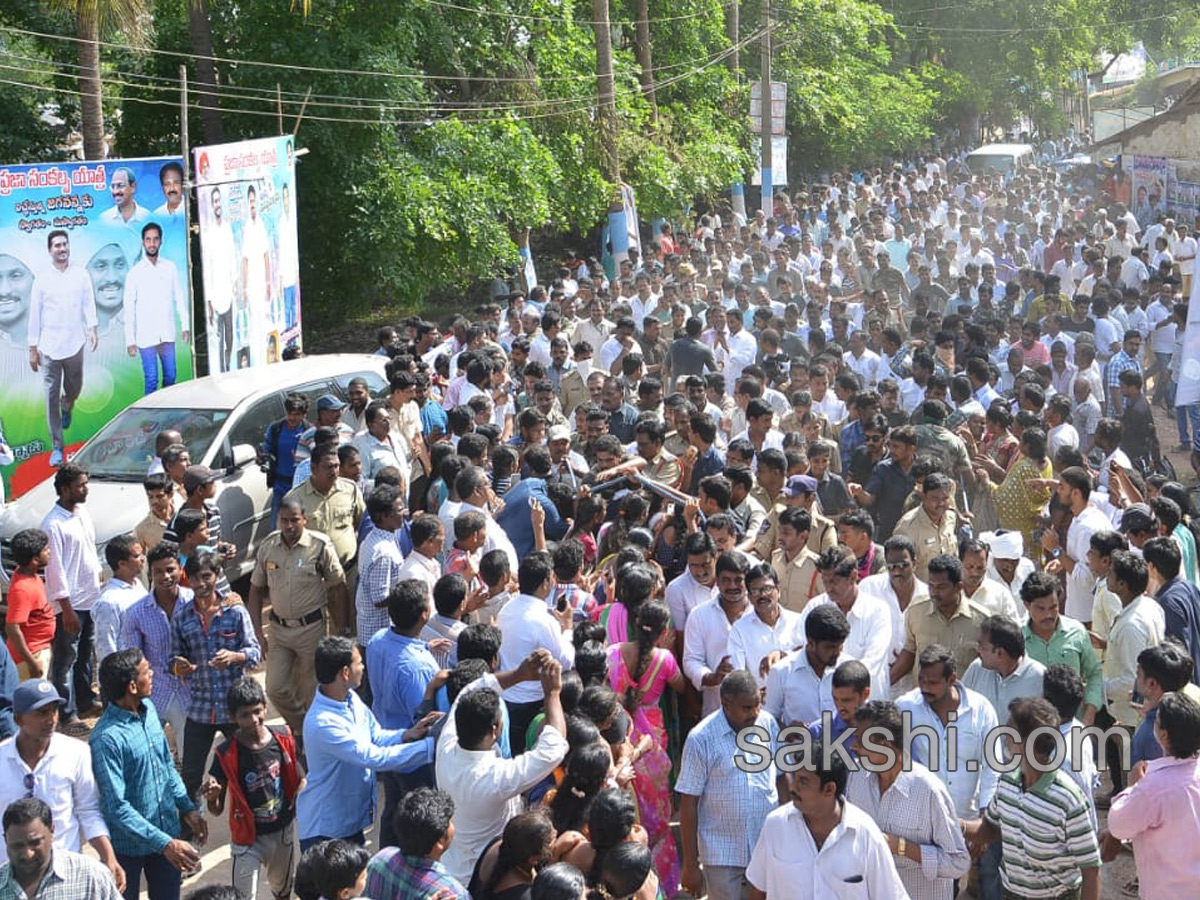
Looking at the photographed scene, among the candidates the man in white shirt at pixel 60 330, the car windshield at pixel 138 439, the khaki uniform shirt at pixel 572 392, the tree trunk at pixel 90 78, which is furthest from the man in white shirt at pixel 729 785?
the tree trunk at pixel 90 78

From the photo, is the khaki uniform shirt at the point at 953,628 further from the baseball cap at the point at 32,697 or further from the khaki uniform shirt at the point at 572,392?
the khaki uniform shirt at the point at 572,392

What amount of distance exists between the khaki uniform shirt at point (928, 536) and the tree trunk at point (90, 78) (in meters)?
12.3

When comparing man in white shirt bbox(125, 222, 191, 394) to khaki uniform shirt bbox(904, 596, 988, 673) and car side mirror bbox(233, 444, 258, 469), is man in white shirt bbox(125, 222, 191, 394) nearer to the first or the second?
car side mirror bbox(233, 444, 258, 469)

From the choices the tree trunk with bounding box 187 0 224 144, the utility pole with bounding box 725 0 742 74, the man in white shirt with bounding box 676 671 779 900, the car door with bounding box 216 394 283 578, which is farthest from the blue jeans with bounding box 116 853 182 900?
the utility pole with bounding box 725 0 742 74

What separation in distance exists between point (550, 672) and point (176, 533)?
3399 mm

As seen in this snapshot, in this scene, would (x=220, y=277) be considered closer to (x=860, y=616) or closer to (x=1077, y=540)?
(x=1077, y=540)

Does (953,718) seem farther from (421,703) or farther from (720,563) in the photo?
(421,703)

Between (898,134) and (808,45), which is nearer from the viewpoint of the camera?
(808,45)

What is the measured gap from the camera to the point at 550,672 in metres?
5.87

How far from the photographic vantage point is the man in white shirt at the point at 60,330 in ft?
44.8

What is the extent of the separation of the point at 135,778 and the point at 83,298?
29.4 ft

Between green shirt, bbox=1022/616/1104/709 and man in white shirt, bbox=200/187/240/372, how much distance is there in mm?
10444

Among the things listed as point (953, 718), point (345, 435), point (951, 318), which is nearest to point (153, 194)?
point (345, 435)

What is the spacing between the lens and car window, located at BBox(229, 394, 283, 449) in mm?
11516
